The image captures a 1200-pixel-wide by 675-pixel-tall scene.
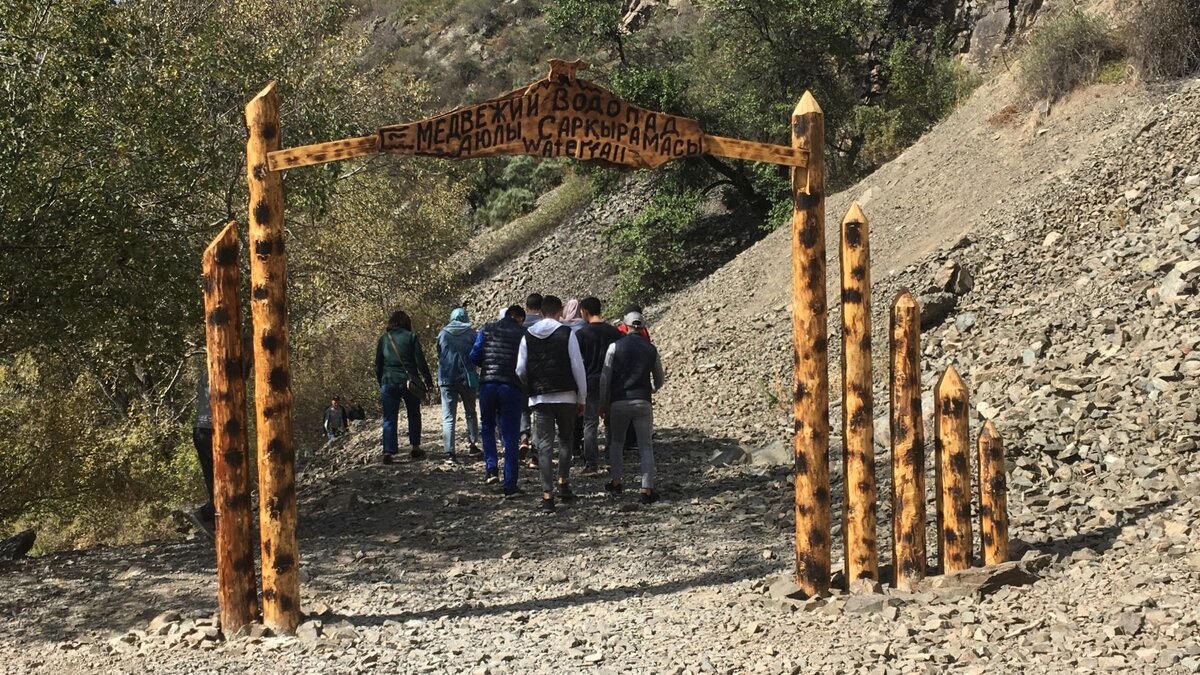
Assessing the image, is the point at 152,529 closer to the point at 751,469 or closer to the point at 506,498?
the point at 506,498

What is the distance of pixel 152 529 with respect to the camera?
13430 mm

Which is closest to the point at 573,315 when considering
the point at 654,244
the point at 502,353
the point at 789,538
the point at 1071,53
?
the point at 502,353

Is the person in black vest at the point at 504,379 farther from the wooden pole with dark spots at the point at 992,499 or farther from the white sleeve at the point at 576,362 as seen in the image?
the wooden pole with dark spots at the point at 992,499

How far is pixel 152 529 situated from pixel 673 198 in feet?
52.8

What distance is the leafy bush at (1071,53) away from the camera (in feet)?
61.8

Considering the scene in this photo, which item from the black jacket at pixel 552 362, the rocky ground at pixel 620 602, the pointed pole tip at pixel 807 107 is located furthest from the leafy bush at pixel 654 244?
the pointed pole tip at pixel 807 107

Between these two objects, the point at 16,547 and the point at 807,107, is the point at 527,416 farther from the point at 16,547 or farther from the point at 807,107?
the point at 807,107

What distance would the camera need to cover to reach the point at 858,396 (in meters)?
6.89

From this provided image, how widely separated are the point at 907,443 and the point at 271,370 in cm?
373

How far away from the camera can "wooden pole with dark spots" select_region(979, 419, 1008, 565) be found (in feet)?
22.9

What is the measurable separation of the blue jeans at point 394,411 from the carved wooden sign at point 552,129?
5.69 m

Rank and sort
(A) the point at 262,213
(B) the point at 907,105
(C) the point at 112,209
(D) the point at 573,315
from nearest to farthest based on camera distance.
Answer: (A) the point at 262,213 → (C) the point at 112,209 → (D) the point at 573,315 → (B) the point at 907,105

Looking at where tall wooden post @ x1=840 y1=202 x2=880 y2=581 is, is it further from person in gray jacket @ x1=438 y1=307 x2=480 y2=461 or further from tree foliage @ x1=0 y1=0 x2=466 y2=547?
person in gray jacket @ x1=438 y1=307 x2=480 y2=461

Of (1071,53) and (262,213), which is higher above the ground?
(1071,53)
